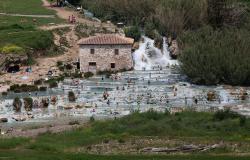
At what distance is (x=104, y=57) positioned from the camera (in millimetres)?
80500

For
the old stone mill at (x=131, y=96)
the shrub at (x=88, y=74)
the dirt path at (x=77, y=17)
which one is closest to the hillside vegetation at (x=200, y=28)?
the old stone mill at (x=131, y=96)

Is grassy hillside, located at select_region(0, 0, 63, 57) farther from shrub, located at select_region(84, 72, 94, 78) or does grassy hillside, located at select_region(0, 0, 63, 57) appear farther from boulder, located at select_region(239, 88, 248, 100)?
boulder, located at select_region(239, 88, 248, 100)

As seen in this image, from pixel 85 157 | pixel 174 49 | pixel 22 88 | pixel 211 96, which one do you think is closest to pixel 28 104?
pixel 22 88

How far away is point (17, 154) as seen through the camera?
41.1 m

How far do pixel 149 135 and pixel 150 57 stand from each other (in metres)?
38.2

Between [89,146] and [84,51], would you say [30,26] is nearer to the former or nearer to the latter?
[84,51]

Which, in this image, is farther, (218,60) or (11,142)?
(218,60)

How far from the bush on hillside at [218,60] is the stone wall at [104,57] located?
7.14 metres

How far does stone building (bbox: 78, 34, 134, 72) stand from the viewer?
80.2 meters

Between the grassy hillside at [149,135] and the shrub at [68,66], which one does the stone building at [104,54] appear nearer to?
the shrub at [68,66]

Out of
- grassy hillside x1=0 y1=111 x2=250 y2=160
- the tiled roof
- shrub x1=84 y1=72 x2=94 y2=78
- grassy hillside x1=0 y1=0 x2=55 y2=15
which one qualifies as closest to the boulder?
grassy hillside x1=0 y1=111 x2=250 y2=160

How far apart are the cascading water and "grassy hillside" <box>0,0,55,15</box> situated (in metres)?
28.5

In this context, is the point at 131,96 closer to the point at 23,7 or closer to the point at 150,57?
the point at 150,57

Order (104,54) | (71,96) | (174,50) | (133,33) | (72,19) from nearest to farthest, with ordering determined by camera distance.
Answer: (71,96) < (104,54) < (174,50) < (133,33) < (72,19)
